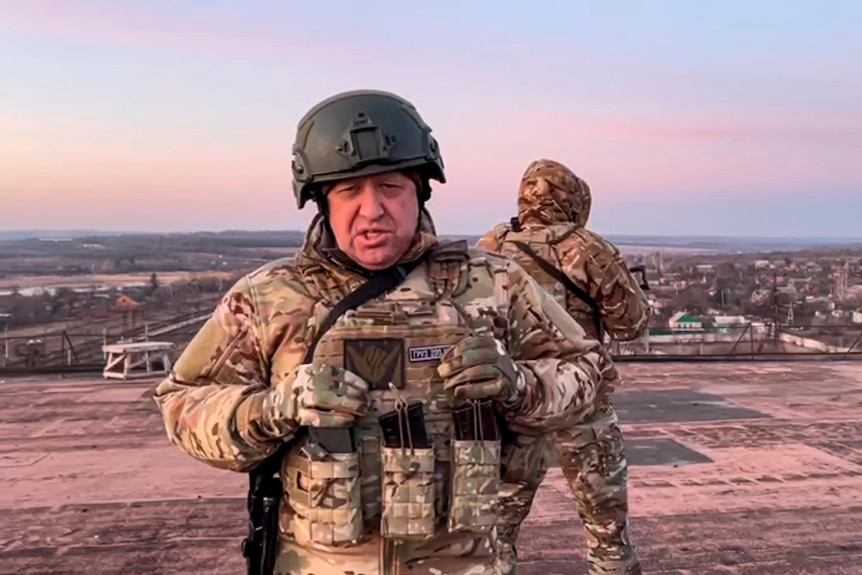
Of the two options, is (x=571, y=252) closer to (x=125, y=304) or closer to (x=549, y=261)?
(x=549, y=261)

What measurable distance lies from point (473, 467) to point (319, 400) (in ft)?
1.30

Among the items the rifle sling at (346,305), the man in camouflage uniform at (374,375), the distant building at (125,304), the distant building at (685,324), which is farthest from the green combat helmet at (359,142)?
the distant building at (125,304)

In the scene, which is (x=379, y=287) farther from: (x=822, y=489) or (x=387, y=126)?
(x=822, y=489)

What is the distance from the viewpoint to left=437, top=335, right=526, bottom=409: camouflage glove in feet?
6.07

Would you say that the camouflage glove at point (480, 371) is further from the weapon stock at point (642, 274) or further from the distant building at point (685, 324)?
the distant building at point (685, 324)

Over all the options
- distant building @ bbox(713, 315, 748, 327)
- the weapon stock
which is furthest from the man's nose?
distant building @ bbox(713, 315, 748, 327)

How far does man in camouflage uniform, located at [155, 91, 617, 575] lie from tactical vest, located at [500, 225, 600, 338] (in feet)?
5.75

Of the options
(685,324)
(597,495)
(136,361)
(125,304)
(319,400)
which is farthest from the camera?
(125,304)

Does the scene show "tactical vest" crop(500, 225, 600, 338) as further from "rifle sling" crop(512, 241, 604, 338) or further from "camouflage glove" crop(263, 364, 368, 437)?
"camouflage glove" crop(263, 364, 368, 437)

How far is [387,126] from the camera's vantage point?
2.04 m

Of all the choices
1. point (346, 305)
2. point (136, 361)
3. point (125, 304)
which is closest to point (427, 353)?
point (346, 305)

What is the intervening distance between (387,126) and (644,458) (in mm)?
5369

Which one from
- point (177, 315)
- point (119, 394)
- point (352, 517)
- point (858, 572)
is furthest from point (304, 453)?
point (177, 315)

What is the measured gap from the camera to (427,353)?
1.97 m
